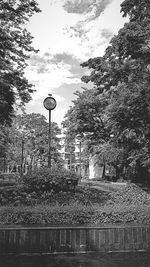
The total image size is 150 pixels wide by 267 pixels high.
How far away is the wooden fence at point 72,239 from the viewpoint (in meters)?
6.21

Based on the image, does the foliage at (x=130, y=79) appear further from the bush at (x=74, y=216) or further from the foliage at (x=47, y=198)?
the bush at (x=74, y=216)

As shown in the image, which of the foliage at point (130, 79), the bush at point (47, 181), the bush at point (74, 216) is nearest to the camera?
the bush at point (74, 216)

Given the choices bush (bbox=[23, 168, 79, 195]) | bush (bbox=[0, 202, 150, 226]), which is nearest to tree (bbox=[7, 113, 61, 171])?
bush (bbox=[23, 168, 79, 195])

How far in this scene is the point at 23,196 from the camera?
452 inches

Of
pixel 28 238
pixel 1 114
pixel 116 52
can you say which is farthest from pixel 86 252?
pixel 1 114

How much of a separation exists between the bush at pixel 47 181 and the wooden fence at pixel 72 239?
18.0ft

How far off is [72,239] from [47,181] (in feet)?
19.0

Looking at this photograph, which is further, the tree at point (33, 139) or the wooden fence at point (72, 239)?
the tree at point (33, 139)

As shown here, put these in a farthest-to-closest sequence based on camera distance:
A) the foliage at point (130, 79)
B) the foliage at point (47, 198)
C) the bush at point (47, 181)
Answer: the foliage at point (130, 79) < the bush at point (47, 181) < the foliage at point (47, 198)

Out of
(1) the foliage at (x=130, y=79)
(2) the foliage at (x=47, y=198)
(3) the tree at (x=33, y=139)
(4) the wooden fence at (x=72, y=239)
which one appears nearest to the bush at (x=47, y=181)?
(2) the foliage at (x=47, y=198)

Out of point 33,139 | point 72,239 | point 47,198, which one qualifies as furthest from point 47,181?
point 33,139

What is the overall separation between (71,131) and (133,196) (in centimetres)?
2713

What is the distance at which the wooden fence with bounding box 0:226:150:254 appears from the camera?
20.4ft

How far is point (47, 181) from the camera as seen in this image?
12055mm
